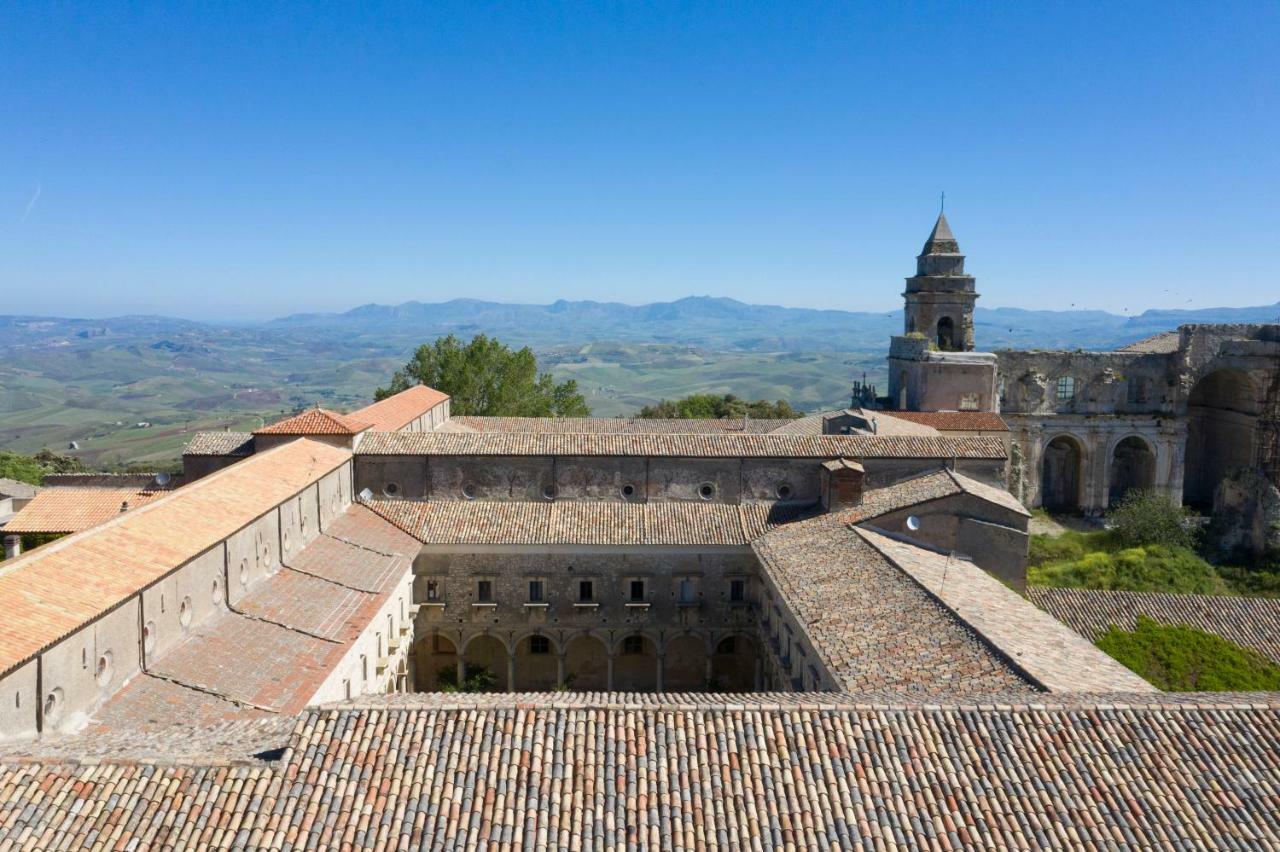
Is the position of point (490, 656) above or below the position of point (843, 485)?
below

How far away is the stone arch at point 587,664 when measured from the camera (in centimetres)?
3192

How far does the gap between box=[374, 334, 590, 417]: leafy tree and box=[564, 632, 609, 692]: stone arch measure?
28717 mm

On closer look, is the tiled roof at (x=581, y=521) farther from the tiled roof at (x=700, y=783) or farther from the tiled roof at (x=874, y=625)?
the tiled roof at (x=700, y=783)

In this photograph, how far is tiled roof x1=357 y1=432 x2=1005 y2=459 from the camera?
31609 millimetres

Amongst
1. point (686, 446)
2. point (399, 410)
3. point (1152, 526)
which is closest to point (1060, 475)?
point (1152, 526)

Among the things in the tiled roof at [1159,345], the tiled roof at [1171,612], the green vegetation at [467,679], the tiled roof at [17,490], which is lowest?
the green vegetation at [467,679]

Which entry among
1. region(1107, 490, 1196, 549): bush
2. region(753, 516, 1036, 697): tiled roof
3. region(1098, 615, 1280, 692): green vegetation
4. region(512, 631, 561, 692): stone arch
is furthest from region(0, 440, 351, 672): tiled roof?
region(1107, 490, 1196, 549): bush

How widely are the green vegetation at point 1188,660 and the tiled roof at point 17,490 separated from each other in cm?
5143

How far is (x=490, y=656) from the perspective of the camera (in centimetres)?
3200

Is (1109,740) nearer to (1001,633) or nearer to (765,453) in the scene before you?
(1001,633)

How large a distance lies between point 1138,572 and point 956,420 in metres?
11.2

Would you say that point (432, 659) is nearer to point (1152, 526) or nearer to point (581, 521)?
point (581, 521)

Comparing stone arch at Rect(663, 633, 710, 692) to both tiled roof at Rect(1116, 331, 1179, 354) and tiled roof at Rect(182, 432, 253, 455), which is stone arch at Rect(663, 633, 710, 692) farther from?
tiled roof at Rect(1116, 331, 1179, 354)

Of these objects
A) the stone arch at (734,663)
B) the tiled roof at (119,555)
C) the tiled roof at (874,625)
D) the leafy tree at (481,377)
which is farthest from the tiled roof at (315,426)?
the leafy tree at (481,377)
